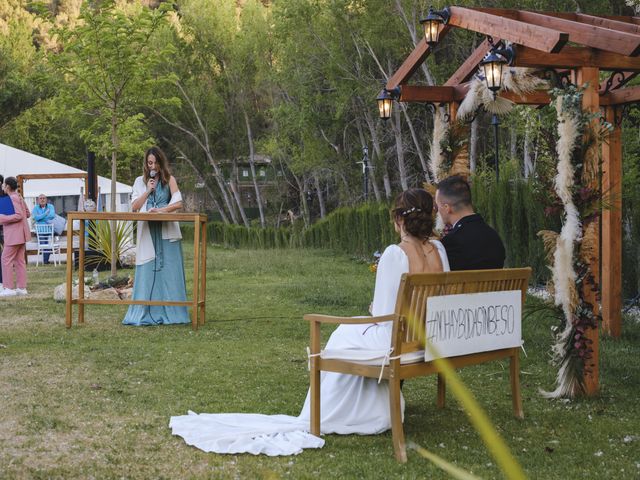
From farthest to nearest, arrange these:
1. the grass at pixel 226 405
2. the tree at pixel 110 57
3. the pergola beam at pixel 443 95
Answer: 1. the tree at pixel 110 57
2. the pergola beam at pixel 443 95
3. the grass at pixel 226 405

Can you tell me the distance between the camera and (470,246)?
5.82m

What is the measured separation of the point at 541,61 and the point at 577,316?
6.15 feet

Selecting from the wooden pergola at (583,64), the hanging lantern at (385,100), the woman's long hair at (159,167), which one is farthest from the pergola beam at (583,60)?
the woman's long hair at (159,167)

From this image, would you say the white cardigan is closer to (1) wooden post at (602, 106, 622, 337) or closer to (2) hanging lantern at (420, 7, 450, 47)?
(2) hanging lantern at (420, 7, 450, 47)

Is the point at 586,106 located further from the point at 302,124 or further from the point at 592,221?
the point at 302,124

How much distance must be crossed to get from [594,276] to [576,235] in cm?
34

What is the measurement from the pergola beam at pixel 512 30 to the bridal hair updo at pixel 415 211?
175 centimetres

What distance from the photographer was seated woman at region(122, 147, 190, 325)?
402 inches

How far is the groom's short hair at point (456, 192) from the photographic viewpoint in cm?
591

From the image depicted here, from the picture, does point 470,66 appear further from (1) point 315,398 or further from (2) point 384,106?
(1) point 315,398

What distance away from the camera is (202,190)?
5728cm

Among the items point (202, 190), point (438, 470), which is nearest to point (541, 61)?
point (438, 470)

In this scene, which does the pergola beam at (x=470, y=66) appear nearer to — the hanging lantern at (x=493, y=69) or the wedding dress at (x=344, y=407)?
the hanging lantern at (x=493, y=69)

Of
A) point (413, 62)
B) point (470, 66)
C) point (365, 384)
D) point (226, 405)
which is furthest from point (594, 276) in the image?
point (413, 62)
